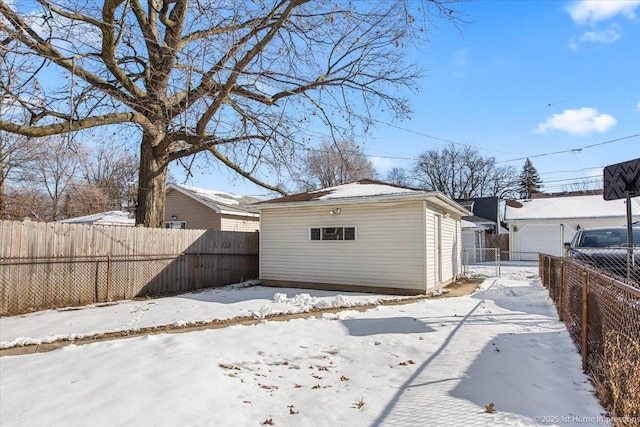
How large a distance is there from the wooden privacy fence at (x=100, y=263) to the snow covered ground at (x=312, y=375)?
1.50m

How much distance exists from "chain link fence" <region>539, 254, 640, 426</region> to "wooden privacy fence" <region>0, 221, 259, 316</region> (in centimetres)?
973

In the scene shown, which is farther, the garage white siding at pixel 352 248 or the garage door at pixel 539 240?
the garage door at pixel 539 240

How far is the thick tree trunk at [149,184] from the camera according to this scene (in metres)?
11.8

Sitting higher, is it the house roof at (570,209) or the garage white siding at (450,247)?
the house roof at (570,209)

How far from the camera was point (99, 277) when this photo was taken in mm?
9531

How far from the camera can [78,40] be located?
7676 mm

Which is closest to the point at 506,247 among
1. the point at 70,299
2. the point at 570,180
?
the point at 570,180

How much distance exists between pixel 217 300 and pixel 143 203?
4414 mm

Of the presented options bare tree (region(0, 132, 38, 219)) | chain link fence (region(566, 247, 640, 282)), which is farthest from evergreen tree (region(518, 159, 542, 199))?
bare tree (region(0, 132, 38, 219))

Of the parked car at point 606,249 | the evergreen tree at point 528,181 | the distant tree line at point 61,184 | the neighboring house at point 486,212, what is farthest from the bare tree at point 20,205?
the evergreen tree at point 528,181

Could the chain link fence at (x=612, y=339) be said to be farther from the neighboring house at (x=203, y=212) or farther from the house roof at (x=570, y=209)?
the house roof at (x=570, y=209)

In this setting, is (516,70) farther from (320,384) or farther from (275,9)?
(320,384)

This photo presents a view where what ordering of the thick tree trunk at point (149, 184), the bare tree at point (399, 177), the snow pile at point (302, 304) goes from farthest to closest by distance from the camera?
the bare tree at point (399, 177), the thick tree trunk at point (149, 184), the snow pile at point (302, 304)

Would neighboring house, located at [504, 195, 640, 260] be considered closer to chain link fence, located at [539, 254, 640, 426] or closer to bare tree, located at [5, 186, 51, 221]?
chain link fence, located at [539, 254, 640, 426]
